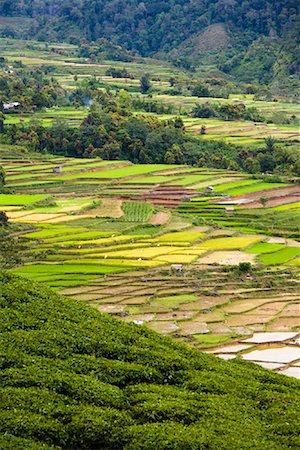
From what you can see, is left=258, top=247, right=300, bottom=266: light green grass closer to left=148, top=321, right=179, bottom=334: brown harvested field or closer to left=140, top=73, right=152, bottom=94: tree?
left=148, top=321, right=179, bottom=334: brown harvested field

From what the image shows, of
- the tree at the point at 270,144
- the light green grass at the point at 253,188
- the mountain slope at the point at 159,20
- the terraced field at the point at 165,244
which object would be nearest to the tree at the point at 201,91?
the mountain slope at the point at 159,20

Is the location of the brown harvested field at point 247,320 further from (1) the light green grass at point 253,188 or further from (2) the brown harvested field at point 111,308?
(1) the light green grass at point 253,188

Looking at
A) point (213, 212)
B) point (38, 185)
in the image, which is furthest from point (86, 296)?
point (38, 185)

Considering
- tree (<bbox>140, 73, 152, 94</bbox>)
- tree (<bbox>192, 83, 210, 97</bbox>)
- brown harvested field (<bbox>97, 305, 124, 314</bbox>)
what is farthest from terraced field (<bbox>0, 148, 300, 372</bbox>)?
tree (<bbox>140, 73, 152, 94</bbox>)

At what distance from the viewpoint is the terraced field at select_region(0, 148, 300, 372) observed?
26453 millimetres

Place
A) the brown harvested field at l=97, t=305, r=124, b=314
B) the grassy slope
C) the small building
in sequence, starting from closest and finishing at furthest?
the grassy slope → the brown harvested field at l=97, t=305, r=124, b=314 → the small building

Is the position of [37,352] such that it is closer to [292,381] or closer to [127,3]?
[292,381]

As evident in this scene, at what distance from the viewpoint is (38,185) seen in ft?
151

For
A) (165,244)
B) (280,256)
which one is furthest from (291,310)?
(165,244)

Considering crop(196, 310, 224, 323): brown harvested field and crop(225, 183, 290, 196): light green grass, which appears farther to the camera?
crop(225, 183, 290, 196): light green grass

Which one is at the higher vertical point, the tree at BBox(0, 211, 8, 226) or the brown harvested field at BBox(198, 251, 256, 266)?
the tree at BBox(0, 211, 8, 226)

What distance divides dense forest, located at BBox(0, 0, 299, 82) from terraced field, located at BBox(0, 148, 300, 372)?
4959cm

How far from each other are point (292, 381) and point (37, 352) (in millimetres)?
4873

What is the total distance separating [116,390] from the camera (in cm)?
1437
